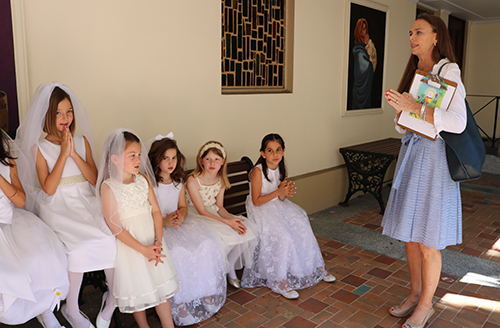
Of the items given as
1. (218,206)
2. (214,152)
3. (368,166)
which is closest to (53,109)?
(214,152)

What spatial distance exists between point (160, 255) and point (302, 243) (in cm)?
138

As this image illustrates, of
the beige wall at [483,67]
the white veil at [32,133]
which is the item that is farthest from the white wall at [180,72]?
the beige wall at [483,67]

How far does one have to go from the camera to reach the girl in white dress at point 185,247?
3.06 meters

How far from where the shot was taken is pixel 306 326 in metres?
3.03

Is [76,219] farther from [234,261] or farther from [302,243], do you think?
[302,243]

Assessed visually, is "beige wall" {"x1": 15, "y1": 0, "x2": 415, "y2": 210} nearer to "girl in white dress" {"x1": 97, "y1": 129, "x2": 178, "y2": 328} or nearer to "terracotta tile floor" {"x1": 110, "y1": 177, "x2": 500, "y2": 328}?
"girl in white dress" {"x1": 97, "y1": 129, "x2": 178, "y2": 328}

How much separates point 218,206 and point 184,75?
1.29m

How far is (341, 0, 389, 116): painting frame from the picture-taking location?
6.21 metres

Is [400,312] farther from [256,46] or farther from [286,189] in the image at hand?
[256,46]

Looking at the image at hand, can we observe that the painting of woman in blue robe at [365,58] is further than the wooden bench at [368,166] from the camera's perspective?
Yes

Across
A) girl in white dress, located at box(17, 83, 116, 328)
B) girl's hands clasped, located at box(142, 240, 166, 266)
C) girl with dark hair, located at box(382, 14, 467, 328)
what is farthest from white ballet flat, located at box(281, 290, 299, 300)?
girl in white dress, located at box(17, 83, 116, 328)

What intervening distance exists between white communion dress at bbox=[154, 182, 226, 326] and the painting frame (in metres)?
3.76

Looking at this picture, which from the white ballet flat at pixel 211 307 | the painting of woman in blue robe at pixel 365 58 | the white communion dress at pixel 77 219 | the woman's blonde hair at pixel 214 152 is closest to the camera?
the white communion dress at pixel 77 219

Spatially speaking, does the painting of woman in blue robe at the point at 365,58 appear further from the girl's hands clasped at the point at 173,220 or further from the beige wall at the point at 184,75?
the girl's hands clasped at the point at 173,220
